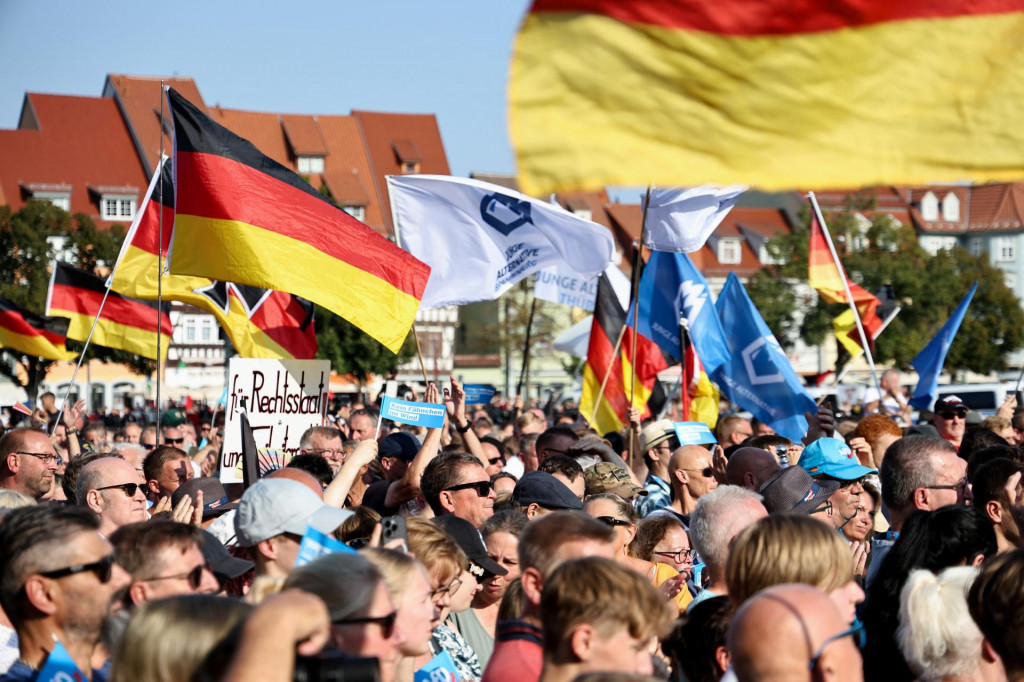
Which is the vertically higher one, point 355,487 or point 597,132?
point 597,132

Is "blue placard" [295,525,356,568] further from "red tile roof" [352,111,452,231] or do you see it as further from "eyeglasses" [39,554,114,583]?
"red tile roof" [352,111,452,231]

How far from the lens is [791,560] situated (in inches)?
148

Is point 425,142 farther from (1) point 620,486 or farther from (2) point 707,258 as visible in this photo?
(1) point 620,486

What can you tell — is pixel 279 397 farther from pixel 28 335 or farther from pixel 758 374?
pixel 28 335

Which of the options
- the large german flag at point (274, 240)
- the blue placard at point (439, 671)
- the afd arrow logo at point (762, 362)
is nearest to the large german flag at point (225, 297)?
the large german flag at point (274, 240)

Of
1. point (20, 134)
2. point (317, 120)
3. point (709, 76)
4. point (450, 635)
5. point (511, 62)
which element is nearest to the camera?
point (511, 62)

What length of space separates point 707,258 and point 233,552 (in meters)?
77.0

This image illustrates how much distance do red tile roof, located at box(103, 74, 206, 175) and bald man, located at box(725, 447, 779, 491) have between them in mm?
64146

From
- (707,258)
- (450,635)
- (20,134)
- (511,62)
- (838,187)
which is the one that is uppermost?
(20,134)

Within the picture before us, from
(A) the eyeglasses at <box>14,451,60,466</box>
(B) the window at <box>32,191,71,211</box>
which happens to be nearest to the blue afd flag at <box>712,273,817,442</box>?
(A) the eyeglasses at <box>14,451,60,466</box>

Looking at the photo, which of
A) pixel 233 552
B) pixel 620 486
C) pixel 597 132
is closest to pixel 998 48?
pixel 597 132

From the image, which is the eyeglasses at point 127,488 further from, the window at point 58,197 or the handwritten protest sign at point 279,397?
the window at point 58,197

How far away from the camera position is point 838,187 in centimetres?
332

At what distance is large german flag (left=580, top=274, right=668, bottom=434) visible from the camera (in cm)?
1286
